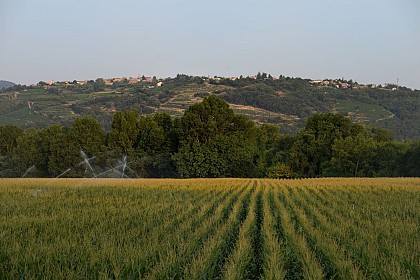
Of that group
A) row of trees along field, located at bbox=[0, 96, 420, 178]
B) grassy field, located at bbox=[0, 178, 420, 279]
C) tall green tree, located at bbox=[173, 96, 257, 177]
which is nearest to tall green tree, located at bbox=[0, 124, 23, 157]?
row of trees along field, located at bbox=[0, 96, 420, 178]

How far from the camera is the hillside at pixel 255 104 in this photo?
140 metres

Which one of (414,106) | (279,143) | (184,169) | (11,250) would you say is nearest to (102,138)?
(184,169)

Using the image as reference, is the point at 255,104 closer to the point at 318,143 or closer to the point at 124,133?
the point at 318,143

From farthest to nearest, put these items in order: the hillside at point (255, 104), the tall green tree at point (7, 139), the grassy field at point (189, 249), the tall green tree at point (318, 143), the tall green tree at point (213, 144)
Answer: the hillside at point (255, 104)
the tall green tree at point (7, 139)
the tall green tree at point (318, 143)
the tall green tree at point (213, 144)
the grassy field at point (189, 249)

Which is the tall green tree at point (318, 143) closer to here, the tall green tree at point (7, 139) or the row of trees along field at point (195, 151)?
the row of trees along field at point (195, 151)

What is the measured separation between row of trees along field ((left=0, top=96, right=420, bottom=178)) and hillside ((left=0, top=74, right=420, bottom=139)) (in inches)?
2334

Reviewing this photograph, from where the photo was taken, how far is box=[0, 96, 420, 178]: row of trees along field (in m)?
64.1

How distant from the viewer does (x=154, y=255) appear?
738cm

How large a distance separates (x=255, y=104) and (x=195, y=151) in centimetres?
11233

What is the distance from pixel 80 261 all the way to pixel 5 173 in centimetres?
7102

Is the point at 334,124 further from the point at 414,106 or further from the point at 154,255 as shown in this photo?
the point at 414,106

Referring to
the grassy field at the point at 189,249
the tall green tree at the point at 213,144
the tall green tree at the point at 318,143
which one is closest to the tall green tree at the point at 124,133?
the tall green tree at the point at 213,144

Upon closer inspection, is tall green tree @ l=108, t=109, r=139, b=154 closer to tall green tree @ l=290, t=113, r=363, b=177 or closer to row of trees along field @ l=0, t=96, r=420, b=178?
row of trees along field @ l=0, t=96, r=420, b=178

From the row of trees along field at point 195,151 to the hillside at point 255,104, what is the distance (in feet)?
194
